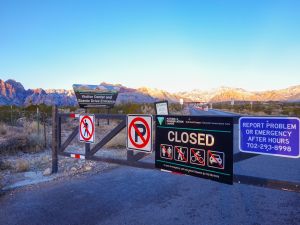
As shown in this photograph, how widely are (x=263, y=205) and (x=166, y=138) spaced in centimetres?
209

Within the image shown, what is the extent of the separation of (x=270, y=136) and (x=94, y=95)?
1630cm

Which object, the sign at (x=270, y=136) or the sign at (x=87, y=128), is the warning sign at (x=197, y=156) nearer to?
the sign at (x=270, y=136)

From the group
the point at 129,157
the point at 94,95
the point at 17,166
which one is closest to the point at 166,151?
the point at 129,157

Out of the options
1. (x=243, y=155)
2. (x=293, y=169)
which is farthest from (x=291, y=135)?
(x=293, y=169)

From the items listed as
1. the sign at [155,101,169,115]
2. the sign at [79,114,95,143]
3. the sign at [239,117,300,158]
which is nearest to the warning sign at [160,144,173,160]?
the sign at [239,117,300,158]

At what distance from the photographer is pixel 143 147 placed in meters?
5.67

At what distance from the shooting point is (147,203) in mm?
5449

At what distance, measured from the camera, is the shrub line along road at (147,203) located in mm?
4715

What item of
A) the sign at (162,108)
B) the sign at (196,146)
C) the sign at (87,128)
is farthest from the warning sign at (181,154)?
the sign at (162,108)

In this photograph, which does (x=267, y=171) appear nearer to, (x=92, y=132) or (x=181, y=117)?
(x=181, y=117)

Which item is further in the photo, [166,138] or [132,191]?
[132,191]

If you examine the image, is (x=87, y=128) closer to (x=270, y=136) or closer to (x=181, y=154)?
(x=181, y=154)

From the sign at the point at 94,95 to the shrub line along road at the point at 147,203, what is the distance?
38.9 ft

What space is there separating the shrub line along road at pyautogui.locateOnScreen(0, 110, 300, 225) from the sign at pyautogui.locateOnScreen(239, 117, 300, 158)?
1218 mm
